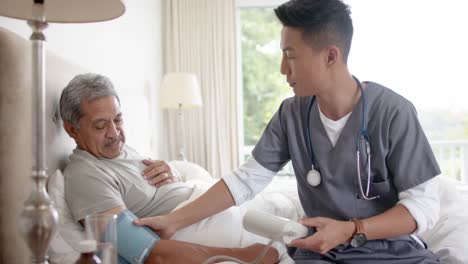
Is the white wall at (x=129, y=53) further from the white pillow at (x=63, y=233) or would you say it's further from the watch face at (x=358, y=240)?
the watch face at (x=358, y=240)

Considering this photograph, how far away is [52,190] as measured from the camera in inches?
54.3

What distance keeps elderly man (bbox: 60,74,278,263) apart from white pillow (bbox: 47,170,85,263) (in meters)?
0.02

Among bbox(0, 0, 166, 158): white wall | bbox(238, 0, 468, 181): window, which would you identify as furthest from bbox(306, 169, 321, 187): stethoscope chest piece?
bbox(238, 0, 468, 181): window

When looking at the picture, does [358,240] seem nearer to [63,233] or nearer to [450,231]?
[450,231]

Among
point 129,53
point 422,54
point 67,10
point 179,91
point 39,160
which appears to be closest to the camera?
point 39,160

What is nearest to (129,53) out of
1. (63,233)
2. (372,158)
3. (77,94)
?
(77,94)

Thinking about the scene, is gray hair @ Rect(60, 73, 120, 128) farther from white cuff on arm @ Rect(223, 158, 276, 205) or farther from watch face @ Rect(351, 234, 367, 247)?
watch face @ Rect(351, 234, 367, 247)

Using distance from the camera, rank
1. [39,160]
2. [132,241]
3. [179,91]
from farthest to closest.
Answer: [179,91] < [132,241] < [39,160]

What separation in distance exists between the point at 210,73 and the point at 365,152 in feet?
11.4

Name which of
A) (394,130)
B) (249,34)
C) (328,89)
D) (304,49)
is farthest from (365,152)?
(249,34)

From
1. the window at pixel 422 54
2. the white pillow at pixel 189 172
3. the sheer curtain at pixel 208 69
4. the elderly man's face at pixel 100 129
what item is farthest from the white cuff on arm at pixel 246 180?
the window at pixel 422 54

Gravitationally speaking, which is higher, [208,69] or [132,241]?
[208,69]

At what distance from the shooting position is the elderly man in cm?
136

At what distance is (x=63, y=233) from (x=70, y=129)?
41 cm
